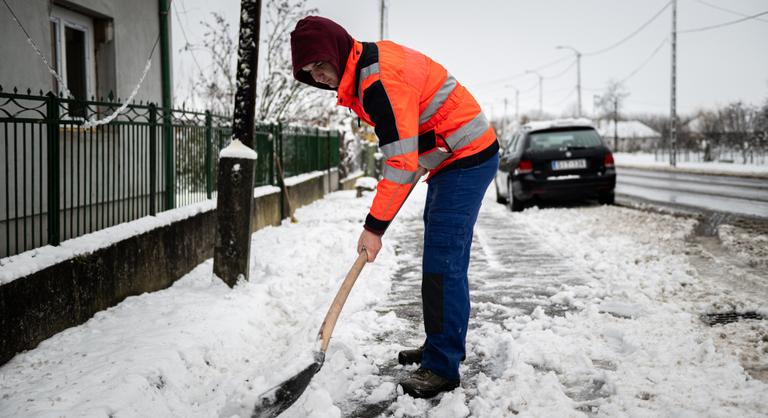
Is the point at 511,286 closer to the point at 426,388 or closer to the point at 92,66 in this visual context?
the point at 426,388

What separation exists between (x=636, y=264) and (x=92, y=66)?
664cm

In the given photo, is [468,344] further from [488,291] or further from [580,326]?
[488,291]

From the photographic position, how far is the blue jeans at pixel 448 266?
→ 3203 millimetres

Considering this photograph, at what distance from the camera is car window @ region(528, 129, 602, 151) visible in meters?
11.1

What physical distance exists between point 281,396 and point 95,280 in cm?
245

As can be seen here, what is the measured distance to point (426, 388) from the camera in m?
3.14

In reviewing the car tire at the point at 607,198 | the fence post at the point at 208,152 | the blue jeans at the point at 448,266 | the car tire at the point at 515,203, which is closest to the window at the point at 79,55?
the fence post at the point at 208,152

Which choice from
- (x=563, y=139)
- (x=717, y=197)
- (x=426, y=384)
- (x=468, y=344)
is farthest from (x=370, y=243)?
(x=717, y=197)

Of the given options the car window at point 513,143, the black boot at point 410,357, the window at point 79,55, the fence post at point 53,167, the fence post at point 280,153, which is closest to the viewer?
the black boot at point 410,357

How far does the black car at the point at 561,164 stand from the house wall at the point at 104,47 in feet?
20.6

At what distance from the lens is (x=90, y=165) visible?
16.7ft

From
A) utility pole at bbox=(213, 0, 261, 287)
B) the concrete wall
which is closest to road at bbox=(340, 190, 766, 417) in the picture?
utility pole at bbox=(213, 0, 261, 287)

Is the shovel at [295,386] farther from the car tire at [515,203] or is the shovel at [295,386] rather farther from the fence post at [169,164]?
the car tire at [515,203]

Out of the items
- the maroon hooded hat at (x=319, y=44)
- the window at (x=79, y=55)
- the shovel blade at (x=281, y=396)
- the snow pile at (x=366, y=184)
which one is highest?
the window at (x=79, y=55)
